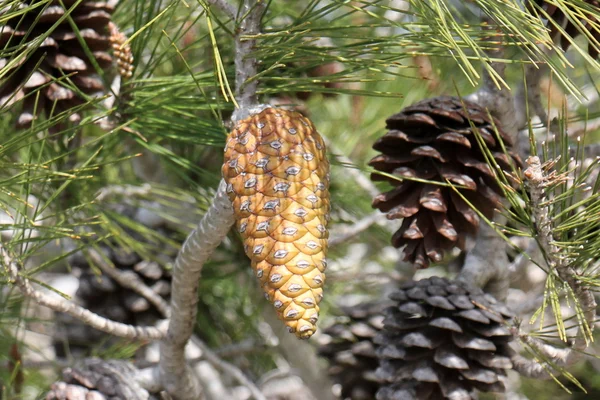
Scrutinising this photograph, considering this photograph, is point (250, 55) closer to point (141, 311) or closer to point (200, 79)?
point (200, 79)

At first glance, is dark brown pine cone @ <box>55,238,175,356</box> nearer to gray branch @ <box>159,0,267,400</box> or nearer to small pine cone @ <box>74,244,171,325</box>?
small pine cone @ <box>74,244,171,325</box>

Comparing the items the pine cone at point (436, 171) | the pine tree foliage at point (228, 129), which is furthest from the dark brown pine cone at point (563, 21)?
the pine cone at point (436, 171)

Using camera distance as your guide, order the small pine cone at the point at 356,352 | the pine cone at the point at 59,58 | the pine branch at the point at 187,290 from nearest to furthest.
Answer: the pine branch at the point at 187,290 → the pine cone at the point at 59,58 → the small pine cone at the point at 356,352

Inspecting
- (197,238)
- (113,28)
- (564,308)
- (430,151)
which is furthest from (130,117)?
(564,308)

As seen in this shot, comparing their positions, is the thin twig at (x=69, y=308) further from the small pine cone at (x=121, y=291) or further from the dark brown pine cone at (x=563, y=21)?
the dark brown pine cone at (x=563, y=21)

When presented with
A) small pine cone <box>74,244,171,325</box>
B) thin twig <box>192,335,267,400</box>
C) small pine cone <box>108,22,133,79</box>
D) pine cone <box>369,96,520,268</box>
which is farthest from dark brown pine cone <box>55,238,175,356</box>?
pine cone <box>369,96,520,268</box>

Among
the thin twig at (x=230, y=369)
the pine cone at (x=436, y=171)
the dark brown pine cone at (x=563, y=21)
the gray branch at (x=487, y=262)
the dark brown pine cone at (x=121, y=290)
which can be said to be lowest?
the thin twig at (x=230, y=369)
